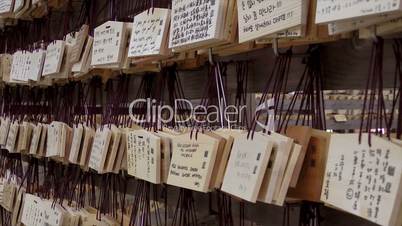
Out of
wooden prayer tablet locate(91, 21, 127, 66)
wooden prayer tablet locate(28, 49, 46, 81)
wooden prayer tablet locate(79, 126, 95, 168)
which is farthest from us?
wooden prayer tablet locate(28, 49, 46, 81)

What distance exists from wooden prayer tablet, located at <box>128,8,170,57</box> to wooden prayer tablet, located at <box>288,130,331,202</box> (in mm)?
332

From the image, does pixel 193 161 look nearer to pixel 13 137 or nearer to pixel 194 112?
pixel 194 112

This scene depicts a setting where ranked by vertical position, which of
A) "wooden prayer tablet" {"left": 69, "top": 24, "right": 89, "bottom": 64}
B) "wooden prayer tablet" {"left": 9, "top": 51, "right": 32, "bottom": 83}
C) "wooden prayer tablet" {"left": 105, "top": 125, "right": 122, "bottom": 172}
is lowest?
"wooden prayer tablet" {"left": 105, "top": 125, "right": 122, "bottom": 172}

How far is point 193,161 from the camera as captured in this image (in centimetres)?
73

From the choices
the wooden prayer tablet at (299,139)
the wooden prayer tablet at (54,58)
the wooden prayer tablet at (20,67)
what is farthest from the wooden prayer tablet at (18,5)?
the wooden prayer tablet at (299,139)

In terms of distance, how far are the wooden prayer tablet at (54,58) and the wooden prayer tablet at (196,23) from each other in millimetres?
618

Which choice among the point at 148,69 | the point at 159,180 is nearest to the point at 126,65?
the point at 148,69

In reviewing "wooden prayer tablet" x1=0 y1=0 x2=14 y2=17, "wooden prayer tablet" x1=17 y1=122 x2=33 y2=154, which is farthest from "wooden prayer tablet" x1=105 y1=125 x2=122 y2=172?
"wooden prayer tablet" x1=0 y1=0 x2=14 y2=17

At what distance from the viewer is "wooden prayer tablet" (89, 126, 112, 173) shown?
1050 mm

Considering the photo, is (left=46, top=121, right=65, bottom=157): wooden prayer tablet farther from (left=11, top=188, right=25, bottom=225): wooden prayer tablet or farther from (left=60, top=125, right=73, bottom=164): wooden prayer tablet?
(left=11, top=188, right=25, bottom=225): wooden prayer tablet

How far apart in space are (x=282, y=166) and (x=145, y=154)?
365 millimetres

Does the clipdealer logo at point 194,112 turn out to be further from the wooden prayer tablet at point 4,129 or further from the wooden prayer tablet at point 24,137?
the wooden prayer tablet at point 4,129

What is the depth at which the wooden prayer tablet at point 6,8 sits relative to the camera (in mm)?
1644

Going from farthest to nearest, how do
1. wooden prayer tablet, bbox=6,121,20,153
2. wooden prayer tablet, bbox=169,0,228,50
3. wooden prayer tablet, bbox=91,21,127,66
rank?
wooden prayer tablet, bbox=6,121,20,153 < wooden prayer tablet, bbox=91,21,127,66 < wooden prayer tablet, bbox=169,0,228,50
